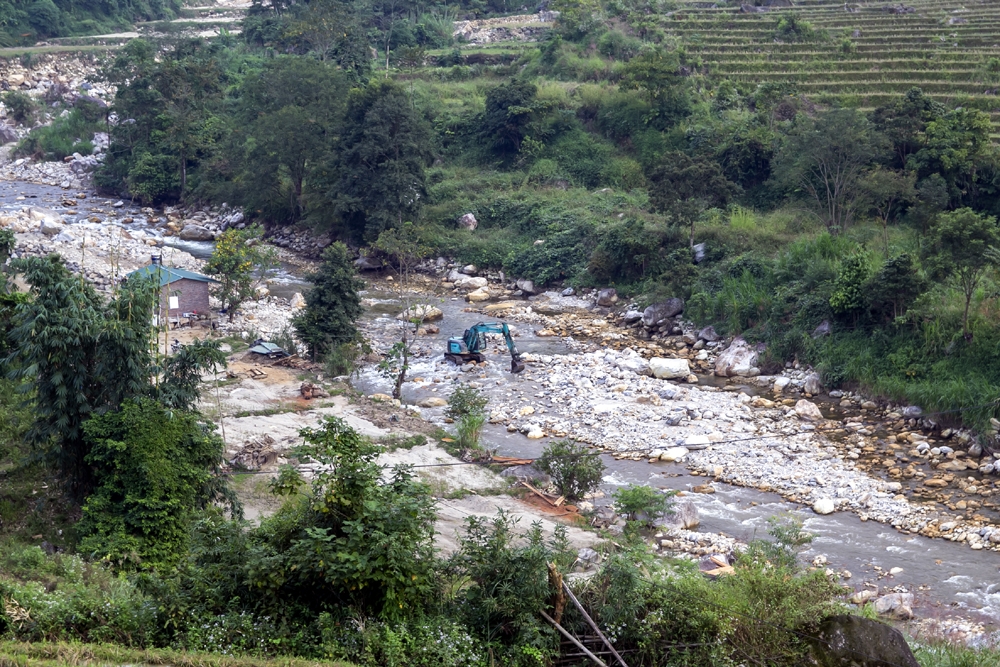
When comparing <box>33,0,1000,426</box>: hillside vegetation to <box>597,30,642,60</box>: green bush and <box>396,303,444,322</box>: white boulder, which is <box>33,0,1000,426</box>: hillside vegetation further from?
<box>396,303,444,322</box>: white boulder

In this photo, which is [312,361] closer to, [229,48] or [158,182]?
[158,182]

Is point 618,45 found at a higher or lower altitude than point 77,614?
higher

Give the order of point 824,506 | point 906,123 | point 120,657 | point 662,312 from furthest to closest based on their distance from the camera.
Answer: point 906,123, point 662,312, point 824,506, point 120,657

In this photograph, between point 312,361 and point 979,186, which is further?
point 979,186

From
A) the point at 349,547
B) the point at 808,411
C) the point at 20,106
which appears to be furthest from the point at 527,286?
the point at 20,106

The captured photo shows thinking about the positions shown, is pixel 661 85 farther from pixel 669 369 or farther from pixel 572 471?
pixel 572 471

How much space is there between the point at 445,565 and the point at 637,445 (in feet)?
25.6

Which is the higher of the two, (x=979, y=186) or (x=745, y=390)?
(x=979, y=186)

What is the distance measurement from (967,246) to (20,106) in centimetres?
3989

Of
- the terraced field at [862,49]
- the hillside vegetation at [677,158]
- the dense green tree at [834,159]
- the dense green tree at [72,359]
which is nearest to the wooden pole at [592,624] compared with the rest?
the dense green tree at [72,359]

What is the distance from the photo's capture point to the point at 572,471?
12.4 metres

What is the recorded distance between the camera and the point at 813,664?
22.6 ft

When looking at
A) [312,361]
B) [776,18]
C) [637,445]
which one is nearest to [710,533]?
[637,445]

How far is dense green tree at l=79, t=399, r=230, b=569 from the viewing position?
352 inches
